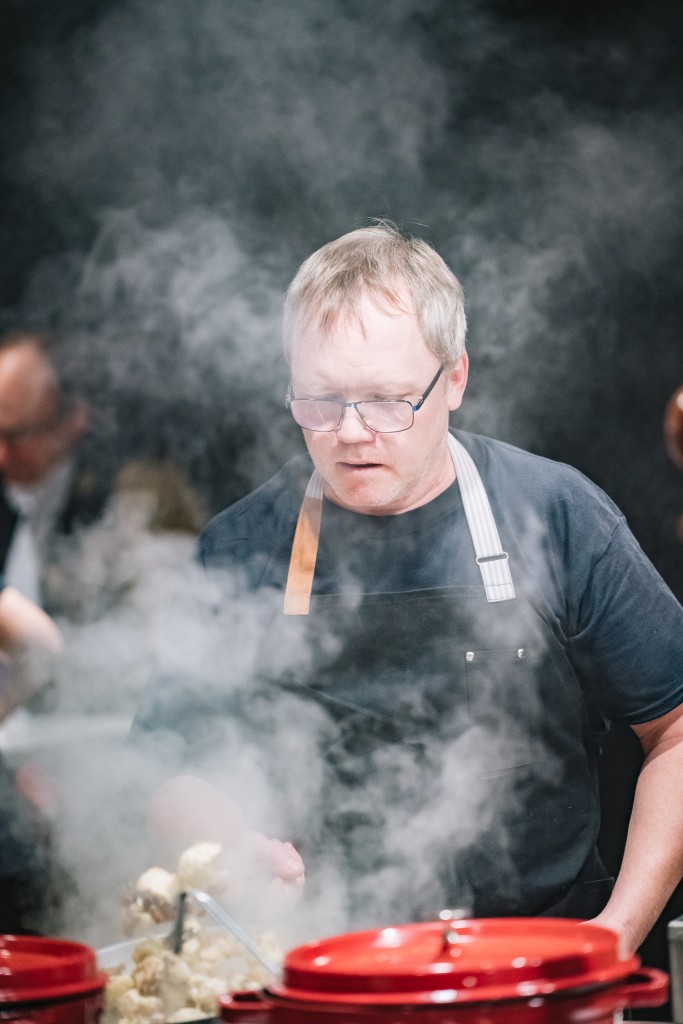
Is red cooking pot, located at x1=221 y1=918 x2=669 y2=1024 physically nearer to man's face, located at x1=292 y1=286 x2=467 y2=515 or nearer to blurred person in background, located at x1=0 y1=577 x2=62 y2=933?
man's face, located at x1=292 y1=286 x2=467 y2=515

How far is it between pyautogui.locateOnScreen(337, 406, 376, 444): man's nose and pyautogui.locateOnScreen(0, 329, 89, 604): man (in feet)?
5.30

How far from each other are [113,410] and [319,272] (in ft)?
5.54

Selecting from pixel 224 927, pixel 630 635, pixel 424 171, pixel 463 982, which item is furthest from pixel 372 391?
pixel 463 982

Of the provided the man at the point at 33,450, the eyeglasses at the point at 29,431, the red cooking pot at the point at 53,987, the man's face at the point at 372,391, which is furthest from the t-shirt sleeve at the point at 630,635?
the eyeglasses at the point at 29,431

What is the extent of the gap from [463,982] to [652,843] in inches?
39.4

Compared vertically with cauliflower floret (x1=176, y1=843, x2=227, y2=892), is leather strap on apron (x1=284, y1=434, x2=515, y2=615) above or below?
above

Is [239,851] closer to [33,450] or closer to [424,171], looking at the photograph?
[424,171]

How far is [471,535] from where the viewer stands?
219cm

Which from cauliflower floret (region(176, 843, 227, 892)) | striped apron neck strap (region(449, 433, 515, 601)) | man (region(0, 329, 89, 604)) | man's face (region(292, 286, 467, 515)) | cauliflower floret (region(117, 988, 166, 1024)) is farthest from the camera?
man (region(0, 329, 89, 604))

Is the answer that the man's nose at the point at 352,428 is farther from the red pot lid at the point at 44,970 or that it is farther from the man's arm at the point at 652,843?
the red pot lid at the point at 44,970

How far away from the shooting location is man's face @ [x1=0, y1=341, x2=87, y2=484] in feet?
11.4

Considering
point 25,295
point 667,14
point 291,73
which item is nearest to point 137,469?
point 25,295

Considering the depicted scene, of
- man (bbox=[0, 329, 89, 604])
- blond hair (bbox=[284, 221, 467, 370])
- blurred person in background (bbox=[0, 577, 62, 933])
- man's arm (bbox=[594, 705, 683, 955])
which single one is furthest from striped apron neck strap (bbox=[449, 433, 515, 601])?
man (bbox=[0, 329, 89, 604])

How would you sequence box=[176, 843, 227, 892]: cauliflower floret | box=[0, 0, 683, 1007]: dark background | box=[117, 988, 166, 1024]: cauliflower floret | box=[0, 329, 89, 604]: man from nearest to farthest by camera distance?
box=[117, 988, 166, 1024]: cauliflower floret
box=[176, 843, 227, 892]: cauliflower floret
box=[0, 0, 683, 1007]: dark background
box=[0, 329, 89, 604]: man
